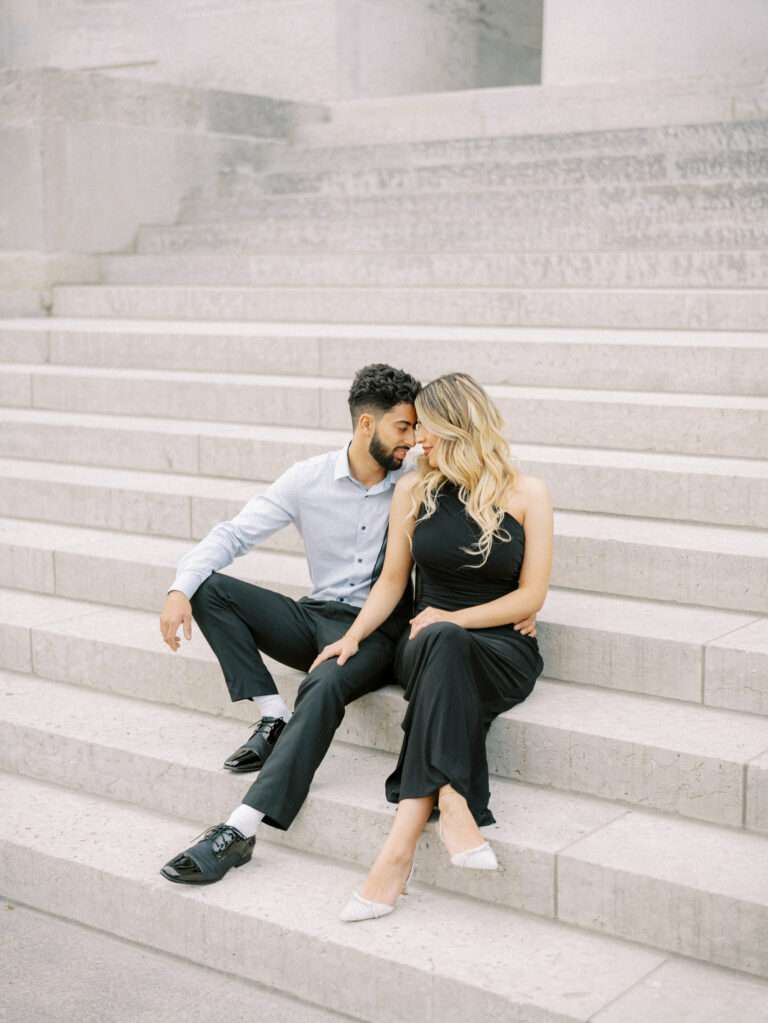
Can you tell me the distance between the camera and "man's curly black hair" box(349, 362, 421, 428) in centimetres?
479

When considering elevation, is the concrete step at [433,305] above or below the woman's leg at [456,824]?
above

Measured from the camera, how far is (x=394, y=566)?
478 cm

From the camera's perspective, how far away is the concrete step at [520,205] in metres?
7.67

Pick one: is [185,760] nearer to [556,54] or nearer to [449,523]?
[449,523]

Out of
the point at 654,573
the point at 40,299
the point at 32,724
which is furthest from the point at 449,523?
the point at 40,299

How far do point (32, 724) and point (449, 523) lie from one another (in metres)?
1.80

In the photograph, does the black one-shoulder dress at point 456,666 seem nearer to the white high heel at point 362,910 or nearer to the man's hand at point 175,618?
the white high heel at point 362,910

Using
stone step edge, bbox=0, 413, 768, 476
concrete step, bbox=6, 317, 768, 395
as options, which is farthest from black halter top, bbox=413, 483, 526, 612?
concrete step, bbox=6, 317, 768, 395

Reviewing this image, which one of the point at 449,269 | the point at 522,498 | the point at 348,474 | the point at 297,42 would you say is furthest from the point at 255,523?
the point at 297,42

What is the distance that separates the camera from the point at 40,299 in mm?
8836

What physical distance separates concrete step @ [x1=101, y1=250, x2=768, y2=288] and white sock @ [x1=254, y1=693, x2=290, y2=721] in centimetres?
332

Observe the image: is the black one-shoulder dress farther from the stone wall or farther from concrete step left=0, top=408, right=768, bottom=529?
the stone wall

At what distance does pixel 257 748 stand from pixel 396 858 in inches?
33.1

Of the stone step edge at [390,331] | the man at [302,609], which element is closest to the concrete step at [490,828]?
the man at [302,609]
